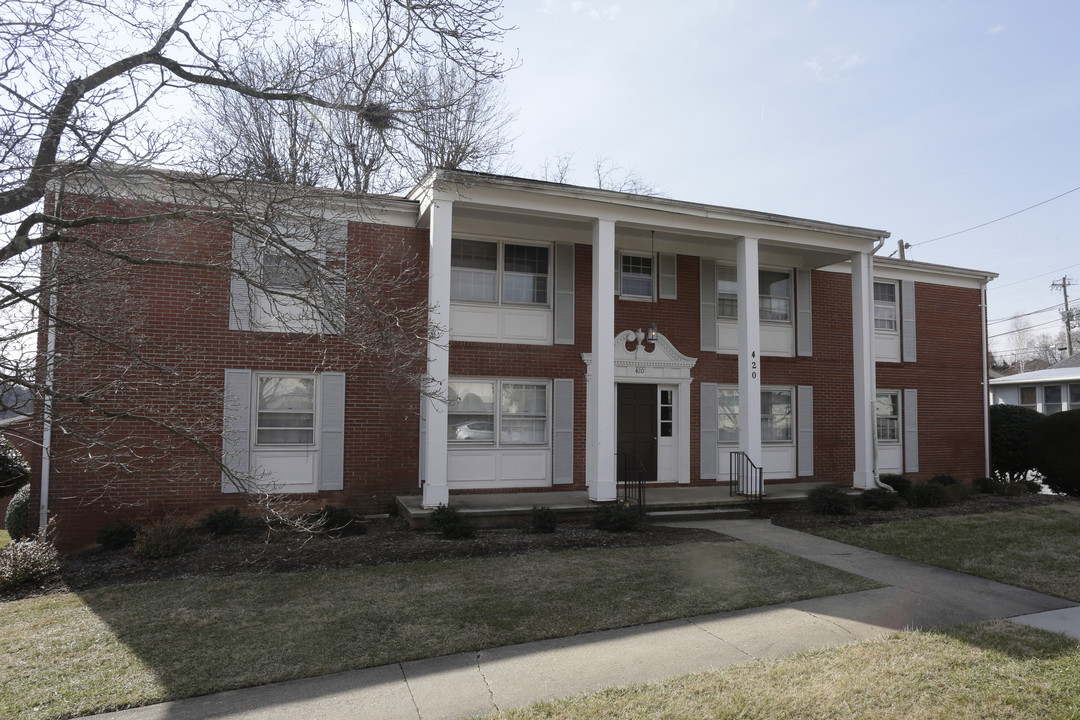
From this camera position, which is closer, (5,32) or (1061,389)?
(5,32)

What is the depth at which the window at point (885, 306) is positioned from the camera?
1580 cm

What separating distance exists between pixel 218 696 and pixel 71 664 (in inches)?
58.4

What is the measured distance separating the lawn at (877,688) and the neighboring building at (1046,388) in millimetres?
25698

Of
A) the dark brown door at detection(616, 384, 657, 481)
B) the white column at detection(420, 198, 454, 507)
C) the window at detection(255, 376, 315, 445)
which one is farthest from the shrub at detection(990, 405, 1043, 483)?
the window at detection(255, 376, 315, 445)

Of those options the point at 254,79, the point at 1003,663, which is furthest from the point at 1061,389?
the point at 254,79

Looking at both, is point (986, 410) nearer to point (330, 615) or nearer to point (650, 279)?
point (650, 279)

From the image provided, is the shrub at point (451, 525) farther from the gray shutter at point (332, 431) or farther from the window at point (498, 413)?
the window at point (498, 413)

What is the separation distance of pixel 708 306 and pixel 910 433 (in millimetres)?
6474

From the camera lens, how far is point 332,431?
36.3 ft

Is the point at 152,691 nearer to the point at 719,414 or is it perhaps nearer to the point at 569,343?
the point at 569,343

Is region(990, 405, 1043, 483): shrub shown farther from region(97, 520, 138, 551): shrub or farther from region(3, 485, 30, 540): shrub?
region(3, 485, 30, 540): shrub

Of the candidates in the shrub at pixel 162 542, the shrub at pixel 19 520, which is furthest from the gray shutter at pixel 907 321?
the shrub at pixel 19 520

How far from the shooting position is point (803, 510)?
11.8 m

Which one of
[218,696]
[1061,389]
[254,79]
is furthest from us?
[1061,389]
